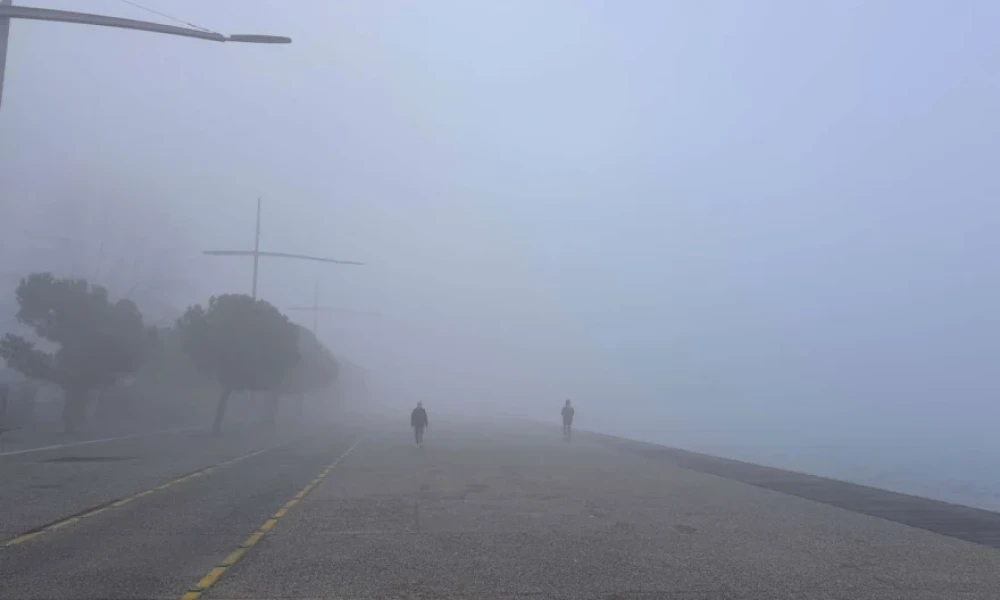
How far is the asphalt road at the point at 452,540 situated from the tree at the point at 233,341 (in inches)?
1079

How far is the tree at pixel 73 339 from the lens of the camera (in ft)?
156

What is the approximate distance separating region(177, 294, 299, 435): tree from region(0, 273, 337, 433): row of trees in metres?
0.06

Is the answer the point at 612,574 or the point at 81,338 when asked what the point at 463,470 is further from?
the point at 81,338

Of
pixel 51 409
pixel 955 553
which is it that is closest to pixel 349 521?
pixel 955 553

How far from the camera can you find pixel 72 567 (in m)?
10.7

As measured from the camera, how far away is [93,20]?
1970cm

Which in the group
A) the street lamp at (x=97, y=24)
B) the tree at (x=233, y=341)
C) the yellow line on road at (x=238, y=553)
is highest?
the street lamp at (x=97, y=24)

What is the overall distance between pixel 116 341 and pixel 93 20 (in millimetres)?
32646

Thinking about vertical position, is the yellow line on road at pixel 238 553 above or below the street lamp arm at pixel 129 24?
below

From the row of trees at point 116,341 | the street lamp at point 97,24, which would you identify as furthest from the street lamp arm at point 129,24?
the row of trees at point 116,341

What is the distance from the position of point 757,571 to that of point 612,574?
5.87 ft

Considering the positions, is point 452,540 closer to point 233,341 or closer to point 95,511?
point 95,511

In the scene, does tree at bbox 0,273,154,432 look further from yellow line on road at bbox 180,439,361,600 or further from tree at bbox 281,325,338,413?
yellow line on road at bbox 180,439,361,600

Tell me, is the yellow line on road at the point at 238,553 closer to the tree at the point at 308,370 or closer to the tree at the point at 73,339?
the tree at the point at 73,339
